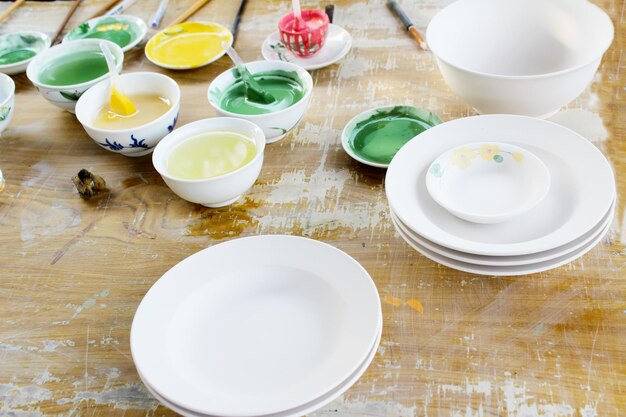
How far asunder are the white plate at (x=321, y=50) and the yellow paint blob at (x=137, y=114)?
0.86 ft

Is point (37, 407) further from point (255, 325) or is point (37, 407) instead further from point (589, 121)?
point (589, 121)

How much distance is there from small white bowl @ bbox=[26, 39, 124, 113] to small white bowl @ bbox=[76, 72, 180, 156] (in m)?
0.06

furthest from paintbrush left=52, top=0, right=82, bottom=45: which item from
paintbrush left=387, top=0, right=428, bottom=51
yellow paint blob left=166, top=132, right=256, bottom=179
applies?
paintbrush left=387, top=0, right=428, bottom=51

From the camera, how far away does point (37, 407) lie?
27.1 inches

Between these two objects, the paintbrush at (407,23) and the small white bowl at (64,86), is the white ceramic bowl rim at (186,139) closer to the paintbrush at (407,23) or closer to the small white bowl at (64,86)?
the small white bowl at (64,86)

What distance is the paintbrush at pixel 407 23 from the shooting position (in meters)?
1.23

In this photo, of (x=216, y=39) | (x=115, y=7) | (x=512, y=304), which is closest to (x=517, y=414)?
(x=512, y=304)

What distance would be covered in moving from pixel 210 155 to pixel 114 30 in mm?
654

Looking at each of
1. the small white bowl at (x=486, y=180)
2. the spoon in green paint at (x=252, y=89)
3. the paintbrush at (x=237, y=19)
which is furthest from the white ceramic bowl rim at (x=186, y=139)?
the paintbrush at (x=237, y=19)

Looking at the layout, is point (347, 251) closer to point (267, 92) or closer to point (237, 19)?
point (267, 92)

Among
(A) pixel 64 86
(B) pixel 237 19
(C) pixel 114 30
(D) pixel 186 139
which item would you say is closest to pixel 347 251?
(D) pixel 186 139

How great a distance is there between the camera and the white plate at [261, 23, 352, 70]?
1.21 meters

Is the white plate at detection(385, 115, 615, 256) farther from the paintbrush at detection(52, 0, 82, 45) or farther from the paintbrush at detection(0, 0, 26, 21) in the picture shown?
the paintbrush at detection(0, 0, 26, 21)

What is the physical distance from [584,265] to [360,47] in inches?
27.2
